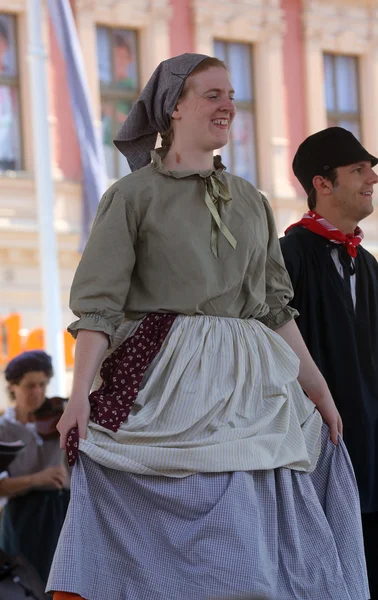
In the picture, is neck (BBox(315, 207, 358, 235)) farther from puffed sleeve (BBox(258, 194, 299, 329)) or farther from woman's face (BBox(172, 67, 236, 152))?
woman's face (BBox(172, 67, 236, 152))

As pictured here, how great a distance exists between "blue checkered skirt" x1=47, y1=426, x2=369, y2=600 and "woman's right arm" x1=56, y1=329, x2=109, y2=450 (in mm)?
92

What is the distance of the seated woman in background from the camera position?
6.42 metres

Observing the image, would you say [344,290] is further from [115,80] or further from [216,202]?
[115,80]

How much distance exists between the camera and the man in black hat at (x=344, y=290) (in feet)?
14.4

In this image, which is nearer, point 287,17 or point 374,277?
point 374,277

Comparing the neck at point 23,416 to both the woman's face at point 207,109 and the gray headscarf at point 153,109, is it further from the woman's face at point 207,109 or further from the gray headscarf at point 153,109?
the woman's face at point 207,109

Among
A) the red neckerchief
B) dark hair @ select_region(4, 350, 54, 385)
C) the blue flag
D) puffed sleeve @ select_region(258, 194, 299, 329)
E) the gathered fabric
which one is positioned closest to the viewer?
the gathered fabric

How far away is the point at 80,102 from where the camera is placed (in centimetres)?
1323

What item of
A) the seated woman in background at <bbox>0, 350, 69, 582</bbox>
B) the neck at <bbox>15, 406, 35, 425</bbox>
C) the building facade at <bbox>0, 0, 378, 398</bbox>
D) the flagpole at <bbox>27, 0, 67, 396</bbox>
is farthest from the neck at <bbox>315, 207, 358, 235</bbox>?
the building facade at <bbox>0, 0, 378, 398</bbox>

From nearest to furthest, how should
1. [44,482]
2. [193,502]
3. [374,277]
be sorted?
[193,502] < [374,277] < [44,482]

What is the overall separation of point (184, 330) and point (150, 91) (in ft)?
2.36

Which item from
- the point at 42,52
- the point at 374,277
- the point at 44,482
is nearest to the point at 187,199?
the point at 374,277

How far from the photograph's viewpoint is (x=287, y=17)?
19938 mm

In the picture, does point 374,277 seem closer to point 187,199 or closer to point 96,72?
point 187,199
